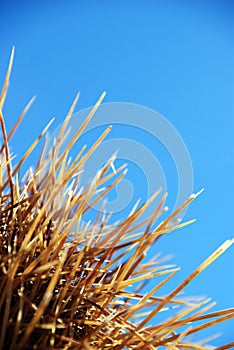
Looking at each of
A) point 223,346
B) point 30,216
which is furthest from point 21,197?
point 223,346

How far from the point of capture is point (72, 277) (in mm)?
265

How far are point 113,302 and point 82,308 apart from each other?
23 millimetres

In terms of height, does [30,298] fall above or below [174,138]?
below

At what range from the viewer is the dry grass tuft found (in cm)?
25

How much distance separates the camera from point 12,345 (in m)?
0.24

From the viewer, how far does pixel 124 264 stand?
1.01 feet

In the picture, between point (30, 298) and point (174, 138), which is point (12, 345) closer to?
point (30, 298)

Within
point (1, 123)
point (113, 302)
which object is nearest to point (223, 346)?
point (113, 302)

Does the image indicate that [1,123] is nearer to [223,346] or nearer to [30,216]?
[30,216]

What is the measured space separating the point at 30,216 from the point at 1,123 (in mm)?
57

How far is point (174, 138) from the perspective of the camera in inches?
12.4

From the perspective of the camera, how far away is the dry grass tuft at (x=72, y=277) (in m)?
0.25

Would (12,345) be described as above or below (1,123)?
below

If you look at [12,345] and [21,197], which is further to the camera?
[21,197]
